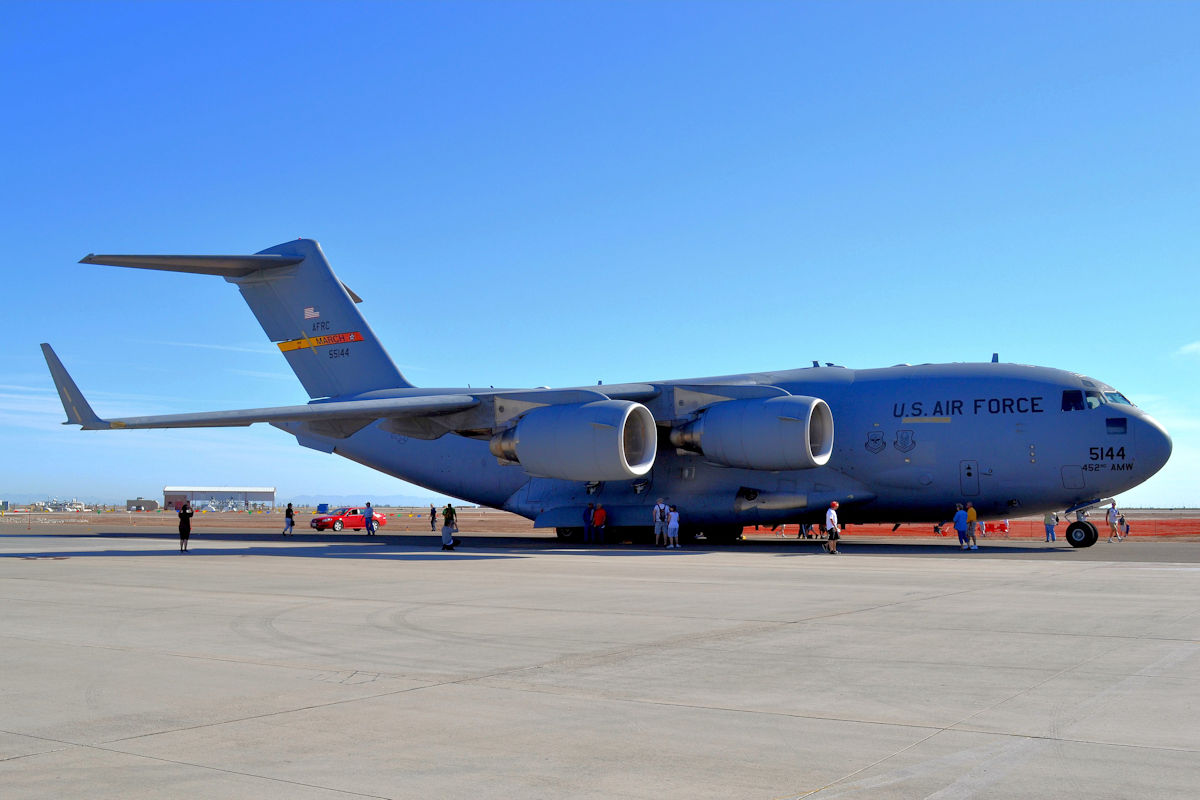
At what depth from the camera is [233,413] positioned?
72.5ft

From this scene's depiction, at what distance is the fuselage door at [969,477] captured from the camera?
846 inches

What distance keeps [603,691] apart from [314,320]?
946 inches

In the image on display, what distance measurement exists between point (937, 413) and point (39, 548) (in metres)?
20.1

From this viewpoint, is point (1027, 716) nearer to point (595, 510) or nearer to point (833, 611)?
point (833, 611)

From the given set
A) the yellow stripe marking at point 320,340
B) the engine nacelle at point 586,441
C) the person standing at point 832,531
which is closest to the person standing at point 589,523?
the engine nacelle at point 586,441

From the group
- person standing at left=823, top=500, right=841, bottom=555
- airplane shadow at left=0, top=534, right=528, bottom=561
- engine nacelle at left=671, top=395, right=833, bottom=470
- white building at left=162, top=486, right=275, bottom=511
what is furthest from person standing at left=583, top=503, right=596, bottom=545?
white building at left=162, top=486, right=275, bottom=511

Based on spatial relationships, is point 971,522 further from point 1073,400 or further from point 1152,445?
point 1152,445

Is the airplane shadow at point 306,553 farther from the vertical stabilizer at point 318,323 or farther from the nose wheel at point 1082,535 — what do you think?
the nose wheel at point 1082,535

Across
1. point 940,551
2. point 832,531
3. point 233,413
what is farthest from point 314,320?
point 940,551

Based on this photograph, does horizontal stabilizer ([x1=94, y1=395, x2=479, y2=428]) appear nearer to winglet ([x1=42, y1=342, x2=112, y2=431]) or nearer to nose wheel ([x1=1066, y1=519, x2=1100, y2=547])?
winglet ([x1=42, y1=342, x2=112, y2=431])

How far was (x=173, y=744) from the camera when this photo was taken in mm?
4570

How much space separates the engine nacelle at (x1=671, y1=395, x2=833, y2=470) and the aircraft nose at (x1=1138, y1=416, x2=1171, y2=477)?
20.2 feet

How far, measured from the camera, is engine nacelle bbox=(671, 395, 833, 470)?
20.9 meters

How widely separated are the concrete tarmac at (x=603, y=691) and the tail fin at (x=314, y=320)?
16391 mm
